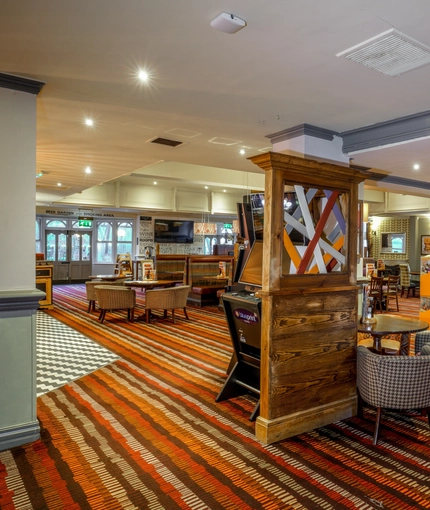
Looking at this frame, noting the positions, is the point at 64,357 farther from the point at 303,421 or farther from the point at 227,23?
the point at 227,23

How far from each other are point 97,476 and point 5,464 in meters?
0.68

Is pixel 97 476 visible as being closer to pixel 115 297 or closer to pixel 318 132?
pixel 318 132

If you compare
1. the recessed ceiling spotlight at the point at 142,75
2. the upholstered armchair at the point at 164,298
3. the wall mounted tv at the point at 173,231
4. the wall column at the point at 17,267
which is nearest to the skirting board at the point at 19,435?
the wall column at the point at 17,267

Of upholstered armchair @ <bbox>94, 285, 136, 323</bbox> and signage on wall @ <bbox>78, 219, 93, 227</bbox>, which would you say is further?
signage on wall @ <bbox>78, 219, 93, 227</bbox>

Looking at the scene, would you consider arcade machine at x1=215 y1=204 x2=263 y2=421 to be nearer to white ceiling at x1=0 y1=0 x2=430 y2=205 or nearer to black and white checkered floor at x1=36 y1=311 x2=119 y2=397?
white ceiling at x1=0 y1=0 x2=430 y2=205

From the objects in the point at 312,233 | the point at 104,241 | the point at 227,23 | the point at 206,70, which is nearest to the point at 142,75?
the point at 206,70

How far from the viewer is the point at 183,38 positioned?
2566mm

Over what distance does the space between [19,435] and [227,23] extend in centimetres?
319

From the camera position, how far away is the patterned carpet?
8.22 ft

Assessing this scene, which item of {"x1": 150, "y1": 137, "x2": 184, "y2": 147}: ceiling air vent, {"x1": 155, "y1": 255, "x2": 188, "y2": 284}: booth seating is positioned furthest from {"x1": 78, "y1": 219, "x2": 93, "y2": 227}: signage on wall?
{"x1": 150, "y1": 137, "x2": 184, "y2": 147}: ceiling air vent

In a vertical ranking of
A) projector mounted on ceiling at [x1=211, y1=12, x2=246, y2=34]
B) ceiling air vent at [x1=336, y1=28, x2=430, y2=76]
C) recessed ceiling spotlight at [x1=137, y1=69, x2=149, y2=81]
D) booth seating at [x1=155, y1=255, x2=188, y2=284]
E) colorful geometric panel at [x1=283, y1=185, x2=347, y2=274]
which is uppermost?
recessed ceiling spotlight at [x1=137, y1=69, x2=149, y2=81]

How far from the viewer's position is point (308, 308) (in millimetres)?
3439

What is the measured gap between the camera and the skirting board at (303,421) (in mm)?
3211

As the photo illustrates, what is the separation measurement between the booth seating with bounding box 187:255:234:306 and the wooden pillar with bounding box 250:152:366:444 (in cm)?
649
